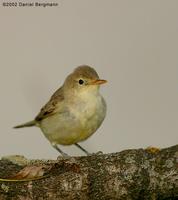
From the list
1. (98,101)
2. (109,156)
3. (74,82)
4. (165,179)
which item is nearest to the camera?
(165,179)

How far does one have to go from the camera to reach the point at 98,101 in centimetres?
461

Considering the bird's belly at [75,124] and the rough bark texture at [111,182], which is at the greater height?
the bird's belly at [75,124]

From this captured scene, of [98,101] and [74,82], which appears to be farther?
[74,82]

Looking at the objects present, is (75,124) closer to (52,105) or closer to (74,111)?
(74,111)

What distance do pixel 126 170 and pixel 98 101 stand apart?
6.68 ft

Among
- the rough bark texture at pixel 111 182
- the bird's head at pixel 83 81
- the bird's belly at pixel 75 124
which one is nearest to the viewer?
the rough bark texture at pixel 111 182

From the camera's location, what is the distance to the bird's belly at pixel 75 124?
441cm

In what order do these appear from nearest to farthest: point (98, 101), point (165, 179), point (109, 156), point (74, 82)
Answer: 1. point (165, 179)
2. point (109, 156)
3. point (98, 101)
4. point (74, 82)

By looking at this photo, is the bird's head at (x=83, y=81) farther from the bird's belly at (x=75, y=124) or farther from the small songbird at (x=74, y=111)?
the bird's belly at (x=75, y=124)

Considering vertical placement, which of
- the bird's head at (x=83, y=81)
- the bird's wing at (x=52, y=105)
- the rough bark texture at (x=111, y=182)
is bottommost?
the rough bark texture at (x=111, y=182)

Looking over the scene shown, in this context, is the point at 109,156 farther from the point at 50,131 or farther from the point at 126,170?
the point at 50,131

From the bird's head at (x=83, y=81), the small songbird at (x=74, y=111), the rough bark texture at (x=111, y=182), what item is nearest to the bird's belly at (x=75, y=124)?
the small songbird at (x=74, y=111)

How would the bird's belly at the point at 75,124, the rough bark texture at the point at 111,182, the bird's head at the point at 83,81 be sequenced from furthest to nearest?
the bird's head at the point at 83,81 < the bird's belly at the point at 75,124 < the rough bark texture at the point at 111,182

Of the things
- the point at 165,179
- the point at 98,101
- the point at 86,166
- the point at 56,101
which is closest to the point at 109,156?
the point at 86,166
